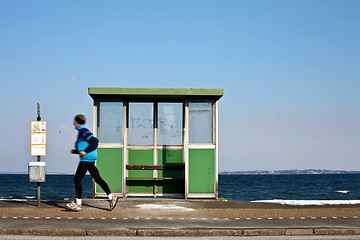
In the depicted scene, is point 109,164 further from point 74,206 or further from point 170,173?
point 74,206

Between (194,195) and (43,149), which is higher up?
(43,149)

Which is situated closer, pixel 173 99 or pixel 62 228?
pixel 62 228

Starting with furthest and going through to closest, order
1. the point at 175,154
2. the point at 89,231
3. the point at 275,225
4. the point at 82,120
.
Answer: the point at 175,154 → the point at 82,120 → the point at 275,225 → the point at 89,231

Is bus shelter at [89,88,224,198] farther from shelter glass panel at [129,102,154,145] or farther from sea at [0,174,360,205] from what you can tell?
sea at [0,174,360,205]

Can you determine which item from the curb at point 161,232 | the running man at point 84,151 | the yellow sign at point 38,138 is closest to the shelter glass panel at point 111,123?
the yellow sign at point 38,138

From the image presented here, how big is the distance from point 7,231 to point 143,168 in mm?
5652

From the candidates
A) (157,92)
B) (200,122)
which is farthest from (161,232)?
(200,122)


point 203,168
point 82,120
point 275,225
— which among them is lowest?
point 275,225

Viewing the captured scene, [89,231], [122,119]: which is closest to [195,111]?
[122,119]

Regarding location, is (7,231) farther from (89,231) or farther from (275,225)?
(275,225)

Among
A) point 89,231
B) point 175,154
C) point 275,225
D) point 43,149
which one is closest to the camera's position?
point 89,231

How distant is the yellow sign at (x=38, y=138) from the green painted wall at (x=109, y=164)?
6.89 feet

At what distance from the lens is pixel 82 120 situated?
10602 mm

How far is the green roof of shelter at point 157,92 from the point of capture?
12672 millimetres
